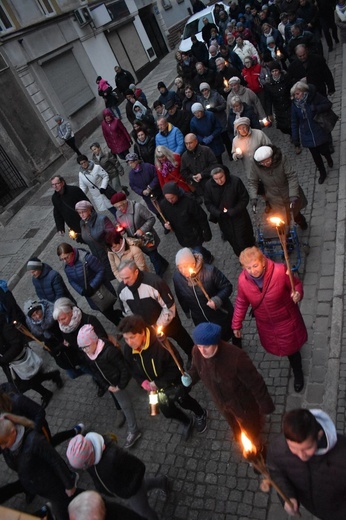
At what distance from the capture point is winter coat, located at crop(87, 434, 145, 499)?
3.47 meters

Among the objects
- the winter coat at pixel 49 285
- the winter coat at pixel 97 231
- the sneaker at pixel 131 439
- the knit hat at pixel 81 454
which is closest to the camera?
the knit hat at pixel 81 454

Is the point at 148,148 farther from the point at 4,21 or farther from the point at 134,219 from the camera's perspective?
the point at 4,21

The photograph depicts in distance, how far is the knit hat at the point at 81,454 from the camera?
10.8 ft

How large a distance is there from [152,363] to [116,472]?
1.07 m

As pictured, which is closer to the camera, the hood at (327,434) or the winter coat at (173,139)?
the hood at (327,434)

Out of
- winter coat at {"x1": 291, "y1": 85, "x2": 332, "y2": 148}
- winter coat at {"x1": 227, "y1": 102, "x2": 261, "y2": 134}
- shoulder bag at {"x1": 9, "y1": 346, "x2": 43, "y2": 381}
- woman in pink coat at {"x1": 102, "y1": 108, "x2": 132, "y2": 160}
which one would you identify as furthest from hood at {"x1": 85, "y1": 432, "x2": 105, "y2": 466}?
woman in pink coat at {"x1": 102, "y1": 108, "x2": 132, "y2": 160}

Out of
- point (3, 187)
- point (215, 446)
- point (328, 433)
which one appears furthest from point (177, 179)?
point (3, 187)

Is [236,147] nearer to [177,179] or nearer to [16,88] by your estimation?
[177,179]

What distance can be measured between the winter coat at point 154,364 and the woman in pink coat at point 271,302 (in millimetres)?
798

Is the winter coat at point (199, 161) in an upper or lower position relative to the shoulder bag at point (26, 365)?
upper

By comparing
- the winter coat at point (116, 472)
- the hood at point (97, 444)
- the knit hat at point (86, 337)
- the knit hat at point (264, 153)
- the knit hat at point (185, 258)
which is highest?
the knit hat at point (264, 153)

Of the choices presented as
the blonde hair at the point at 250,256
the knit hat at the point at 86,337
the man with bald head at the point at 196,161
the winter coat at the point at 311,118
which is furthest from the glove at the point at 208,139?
the knit hat at the point at 86,337

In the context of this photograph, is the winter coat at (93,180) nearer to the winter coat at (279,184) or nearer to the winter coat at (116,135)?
the winter coat at (116,135)

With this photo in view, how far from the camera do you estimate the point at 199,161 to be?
291 inches
